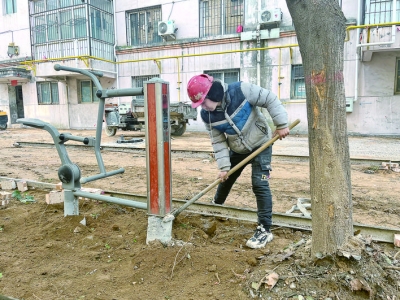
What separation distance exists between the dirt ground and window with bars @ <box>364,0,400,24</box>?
31.3 ft

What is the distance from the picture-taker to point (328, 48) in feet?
6.12

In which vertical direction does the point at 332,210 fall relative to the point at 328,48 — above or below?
Answer: below

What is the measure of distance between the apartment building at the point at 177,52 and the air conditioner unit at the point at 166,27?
46 millimetres

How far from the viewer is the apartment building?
12.0m

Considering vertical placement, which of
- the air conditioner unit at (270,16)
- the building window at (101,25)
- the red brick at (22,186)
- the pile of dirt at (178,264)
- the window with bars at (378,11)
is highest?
the building window at (101,25)

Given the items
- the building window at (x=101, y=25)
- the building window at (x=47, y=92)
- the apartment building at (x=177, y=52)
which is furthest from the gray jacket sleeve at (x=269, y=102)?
the building window at (x=47, y=92)

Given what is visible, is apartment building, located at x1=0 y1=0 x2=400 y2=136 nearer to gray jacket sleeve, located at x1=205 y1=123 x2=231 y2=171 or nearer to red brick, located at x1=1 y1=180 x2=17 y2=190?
gray jacket sleeve, located at x1=205 y1=123 x2=231 y2=171

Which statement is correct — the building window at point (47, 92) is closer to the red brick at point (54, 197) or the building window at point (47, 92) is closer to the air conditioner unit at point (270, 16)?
the air conditioner unit at point (270, 16)

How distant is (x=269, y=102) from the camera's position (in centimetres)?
273

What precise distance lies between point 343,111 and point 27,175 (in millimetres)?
5697

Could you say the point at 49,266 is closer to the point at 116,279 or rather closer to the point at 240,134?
the point at 116,279

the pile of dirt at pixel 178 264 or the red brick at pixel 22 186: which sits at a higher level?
the red brick at pixel 22 186

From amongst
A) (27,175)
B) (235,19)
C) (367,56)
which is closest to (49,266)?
(27,175)

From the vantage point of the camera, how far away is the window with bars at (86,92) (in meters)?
17.7
